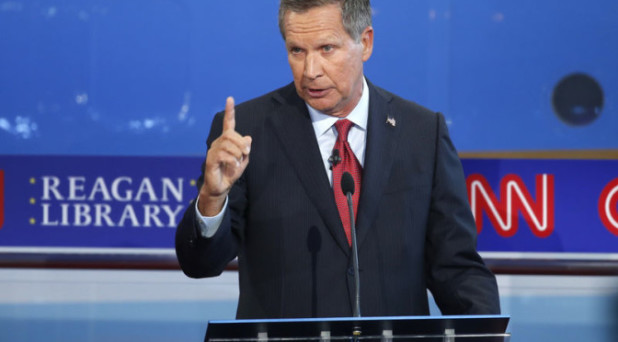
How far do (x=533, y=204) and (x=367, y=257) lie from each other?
1.50 metres

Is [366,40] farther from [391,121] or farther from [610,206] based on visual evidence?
[610,206]

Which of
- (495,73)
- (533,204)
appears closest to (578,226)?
(533,204)

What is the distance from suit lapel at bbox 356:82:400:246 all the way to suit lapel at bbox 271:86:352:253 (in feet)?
0.21

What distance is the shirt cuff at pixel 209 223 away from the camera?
75.5 inches

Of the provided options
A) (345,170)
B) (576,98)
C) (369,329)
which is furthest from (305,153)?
(576,98)

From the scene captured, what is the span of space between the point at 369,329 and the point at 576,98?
219 cm

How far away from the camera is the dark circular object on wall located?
3432 millimetres

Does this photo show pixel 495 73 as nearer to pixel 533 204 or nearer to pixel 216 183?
pixel 533 204

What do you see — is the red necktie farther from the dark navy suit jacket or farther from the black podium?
the black podium

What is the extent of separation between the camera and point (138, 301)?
11.5ft

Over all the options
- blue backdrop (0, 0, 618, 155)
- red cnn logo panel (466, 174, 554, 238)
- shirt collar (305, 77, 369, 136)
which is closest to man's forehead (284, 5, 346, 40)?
shirt collar (305, 77, 369, 136)

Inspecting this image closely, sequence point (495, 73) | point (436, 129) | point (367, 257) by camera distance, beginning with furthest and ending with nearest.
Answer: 1. point (495, 73)
2. point (436, 129)
3. point (367, 257)

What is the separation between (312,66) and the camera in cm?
206

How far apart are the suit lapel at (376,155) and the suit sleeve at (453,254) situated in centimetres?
12
